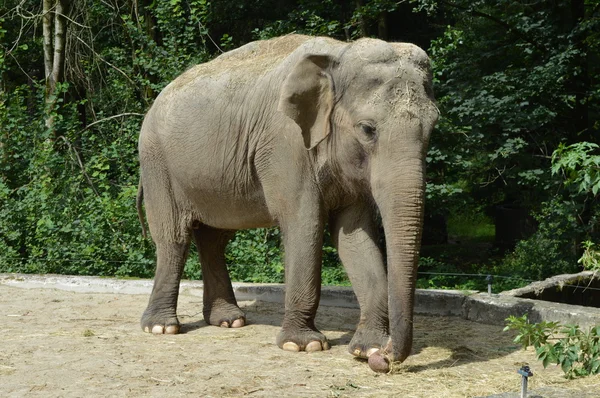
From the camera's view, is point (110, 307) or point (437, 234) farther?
point (437, 234)

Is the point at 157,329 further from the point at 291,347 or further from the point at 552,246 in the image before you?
the point at 552,246

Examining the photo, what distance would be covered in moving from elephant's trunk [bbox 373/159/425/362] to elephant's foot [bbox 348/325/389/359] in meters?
0.47

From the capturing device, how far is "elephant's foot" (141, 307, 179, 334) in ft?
27.4

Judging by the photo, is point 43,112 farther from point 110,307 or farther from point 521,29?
point 521,29

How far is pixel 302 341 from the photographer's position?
739cm

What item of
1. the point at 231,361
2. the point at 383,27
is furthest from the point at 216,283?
the point at 383,27

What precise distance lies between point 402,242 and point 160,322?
9.58 feet

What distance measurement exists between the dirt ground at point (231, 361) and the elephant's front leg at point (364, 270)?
224 millimetres

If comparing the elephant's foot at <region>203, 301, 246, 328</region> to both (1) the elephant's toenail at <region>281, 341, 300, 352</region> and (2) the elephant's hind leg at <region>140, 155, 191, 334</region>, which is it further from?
(1) the elephant's toenail at <region>281, 341, 300, 352</region>

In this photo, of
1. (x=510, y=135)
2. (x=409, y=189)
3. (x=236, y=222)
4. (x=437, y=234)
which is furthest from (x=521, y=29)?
(x=409, y=189)

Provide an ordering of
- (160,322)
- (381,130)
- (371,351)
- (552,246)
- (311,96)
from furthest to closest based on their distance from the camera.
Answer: (552,246) < (160,322) < (311,96) < (371,351) < (381,130)

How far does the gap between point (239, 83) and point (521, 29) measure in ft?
23.0

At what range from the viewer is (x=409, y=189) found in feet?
21.1

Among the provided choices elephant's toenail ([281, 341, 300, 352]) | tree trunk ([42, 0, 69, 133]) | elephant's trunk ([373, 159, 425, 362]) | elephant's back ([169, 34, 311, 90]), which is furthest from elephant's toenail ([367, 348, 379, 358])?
tree trunk ([42, 0, 69, 133])
